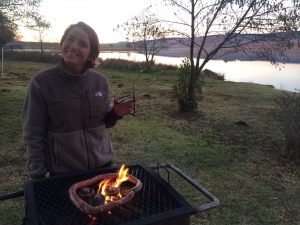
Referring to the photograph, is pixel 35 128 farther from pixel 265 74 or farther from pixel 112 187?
pixel 265 74

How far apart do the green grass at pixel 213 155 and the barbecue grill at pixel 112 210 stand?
5.31ft

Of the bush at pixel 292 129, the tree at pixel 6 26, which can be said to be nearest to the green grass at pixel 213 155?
the bush at pixel 292 129

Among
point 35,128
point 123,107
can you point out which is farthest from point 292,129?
point 35,128

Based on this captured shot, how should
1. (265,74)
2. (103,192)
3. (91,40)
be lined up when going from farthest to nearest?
(265,74) < (91,40) < (103,192)

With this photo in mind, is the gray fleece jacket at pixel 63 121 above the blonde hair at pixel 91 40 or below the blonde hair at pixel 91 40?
below

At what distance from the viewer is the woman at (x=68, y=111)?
80.6 inches

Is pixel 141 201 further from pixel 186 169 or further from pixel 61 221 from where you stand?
pixel 186 169

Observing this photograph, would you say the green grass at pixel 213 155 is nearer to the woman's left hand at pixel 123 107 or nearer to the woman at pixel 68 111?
the woman at pixel 68 111

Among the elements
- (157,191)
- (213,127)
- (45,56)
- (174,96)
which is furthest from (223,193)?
(45,56)

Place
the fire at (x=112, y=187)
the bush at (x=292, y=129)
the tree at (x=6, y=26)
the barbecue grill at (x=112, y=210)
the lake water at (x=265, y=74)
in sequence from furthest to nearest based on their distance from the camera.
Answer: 1. the lake water at (x=265, y=74)
2. the tree at (x=6, y=26)
3. the bush at (x=292, y=129)
4. the fire at (x=112, y=187)
5. the barbecue grill at (x=112, y=210)

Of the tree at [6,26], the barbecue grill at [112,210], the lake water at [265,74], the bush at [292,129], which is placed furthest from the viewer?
the lake water at [265,74]

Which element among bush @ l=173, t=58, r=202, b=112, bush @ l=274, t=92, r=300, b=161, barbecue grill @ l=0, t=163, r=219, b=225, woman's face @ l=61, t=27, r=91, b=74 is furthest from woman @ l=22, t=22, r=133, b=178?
bush @ l=173, t=58, r=202, b=112

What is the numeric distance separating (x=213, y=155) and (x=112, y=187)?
3550mm

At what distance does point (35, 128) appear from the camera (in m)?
2.06
